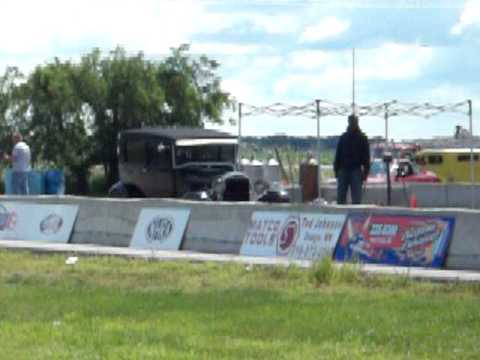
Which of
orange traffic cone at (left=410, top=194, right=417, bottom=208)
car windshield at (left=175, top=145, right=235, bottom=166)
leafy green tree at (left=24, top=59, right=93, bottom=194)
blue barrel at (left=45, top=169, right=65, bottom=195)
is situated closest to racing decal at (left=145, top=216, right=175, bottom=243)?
car windshield at (left=175, top=145, right=235, bottom=166)

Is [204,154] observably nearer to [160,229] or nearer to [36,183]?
[36,183]

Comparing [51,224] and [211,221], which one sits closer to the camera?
[211,221]

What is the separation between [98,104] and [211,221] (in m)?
31.8

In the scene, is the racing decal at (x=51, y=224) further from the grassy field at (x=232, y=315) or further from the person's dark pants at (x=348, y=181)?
the grassy field at (x=232, y=315)

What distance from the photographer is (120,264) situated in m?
19.8

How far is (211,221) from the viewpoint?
73.4 feet

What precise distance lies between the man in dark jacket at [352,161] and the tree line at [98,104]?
29302mm

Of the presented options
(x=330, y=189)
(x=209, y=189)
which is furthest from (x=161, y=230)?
(x=330, y=189)

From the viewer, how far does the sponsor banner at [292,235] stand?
19703 millimetres

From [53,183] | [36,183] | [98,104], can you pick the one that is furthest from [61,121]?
[36,183]

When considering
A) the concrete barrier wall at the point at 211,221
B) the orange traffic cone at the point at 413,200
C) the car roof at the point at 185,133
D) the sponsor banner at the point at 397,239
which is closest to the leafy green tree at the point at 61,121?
the car roof at the point at 185,133

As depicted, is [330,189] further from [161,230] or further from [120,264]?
[120,264]

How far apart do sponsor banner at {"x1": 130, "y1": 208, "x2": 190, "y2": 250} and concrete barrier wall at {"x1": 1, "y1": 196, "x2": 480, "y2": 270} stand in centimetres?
13

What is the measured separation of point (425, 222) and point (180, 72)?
37775mm
